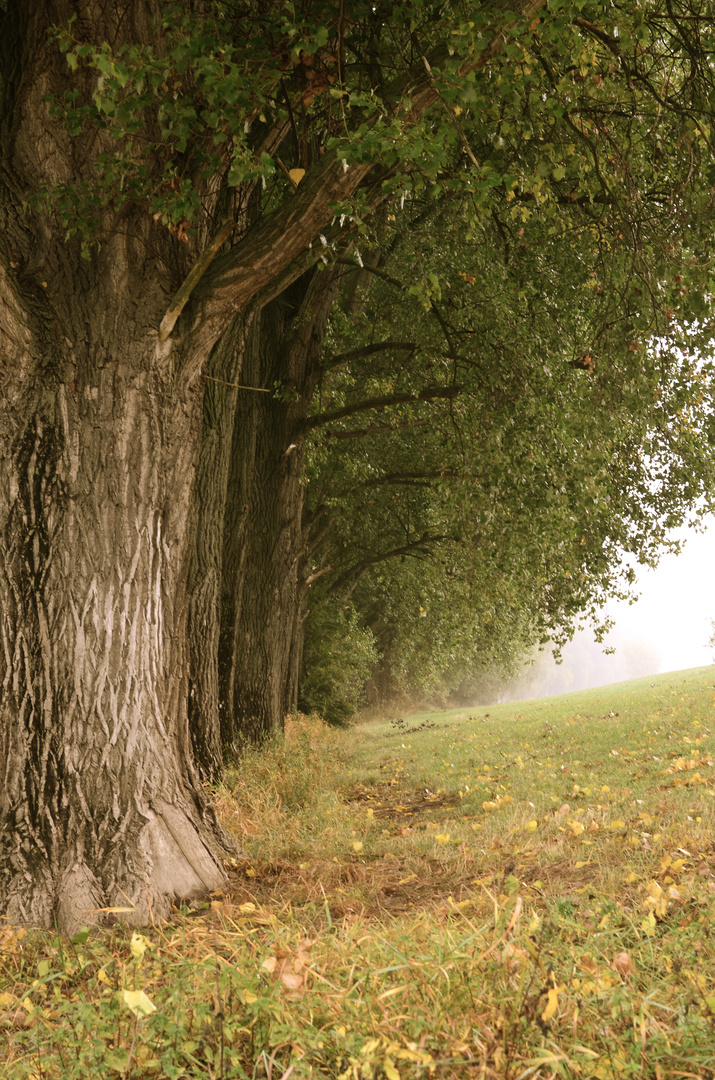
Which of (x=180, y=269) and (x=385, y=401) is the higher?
(x=385, y=401)

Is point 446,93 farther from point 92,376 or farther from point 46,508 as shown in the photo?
point 46,508

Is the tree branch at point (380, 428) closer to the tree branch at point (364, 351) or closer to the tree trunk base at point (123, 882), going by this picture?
the tree branch at point (364, 351)

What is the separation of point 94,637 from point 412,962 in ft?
9.11

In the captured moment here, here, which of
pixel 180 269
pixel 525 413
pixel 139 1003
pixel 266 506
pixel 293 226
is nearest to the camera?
pixel 139 1003

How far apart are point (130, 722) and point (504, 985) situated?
9.33 feet

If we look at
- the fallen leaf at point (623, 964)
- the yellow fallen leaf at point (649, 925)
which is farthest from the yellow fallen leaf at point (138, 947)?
the yellow fallen leaf at point (649, 925)

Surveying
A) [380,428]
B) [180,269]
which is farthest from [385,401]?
[180,269]

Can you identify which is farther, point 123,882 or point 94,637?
point 94,637

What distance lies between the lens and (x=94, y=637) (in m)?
4.70

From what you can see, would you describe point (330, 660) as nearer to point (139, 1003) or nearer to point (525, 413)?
point (525, 413)

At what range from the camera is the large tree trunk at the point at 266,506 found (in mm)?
9141

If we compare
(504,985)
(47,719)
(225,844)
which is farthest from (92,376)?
(504,985)

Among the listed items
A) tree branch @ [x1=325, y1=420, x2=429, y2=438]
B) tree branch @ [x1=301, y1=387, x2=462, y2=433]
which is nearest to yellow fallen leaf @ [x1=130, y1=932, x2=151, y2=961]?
tree branch @ [x1=301, y1=387, x2=462, y2=433]

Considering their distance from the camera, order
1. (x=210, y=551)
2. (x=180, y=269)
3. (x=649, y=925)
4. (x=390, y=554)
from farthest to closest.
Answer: (x=390, y=554) → (x=210, y=551) → (x=180, y=269) → (x=649, y=925)
